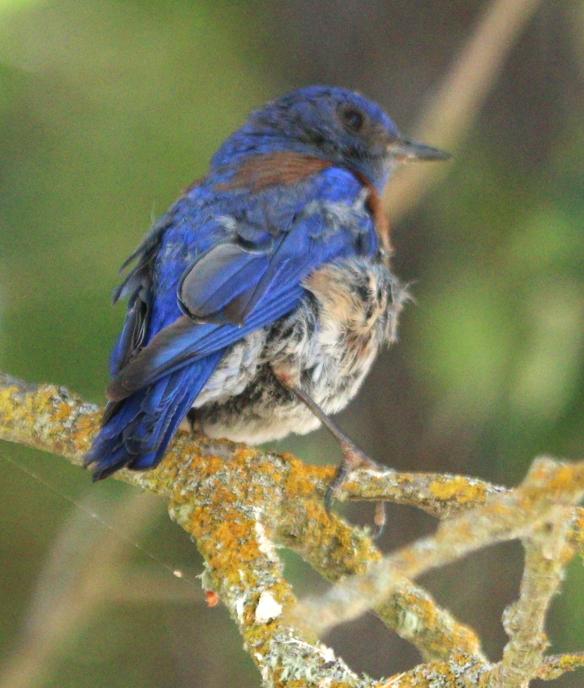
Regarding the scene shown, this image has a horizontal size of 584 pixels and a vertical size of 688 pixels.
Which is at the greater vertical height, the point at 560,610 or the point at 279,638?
the point at 279,638

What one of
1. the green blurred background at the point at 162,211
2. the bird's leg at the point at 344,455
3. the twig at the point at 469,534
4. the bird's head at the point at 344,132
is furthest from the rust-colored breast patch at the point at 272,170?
the twig at the point at 469,534

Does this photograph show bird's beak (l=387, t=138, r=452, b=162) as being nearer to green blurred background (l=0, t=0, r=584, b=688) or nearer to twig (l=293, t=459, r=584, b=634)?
green blurred background (l=0, t=0, r=584, b=688)

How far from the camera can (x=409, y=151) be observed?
150 inches

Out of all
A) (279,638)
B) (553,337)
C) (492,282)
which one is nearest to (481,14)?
(492,282)

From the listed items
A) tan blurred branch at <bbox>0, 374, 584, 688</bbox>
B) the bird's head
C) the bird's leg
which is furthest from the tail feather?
the bird's head

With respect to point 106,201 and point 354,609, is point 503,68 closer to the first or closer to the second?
point 106,201

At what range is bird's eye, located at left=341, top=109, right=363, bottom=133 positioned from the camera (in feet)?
12.5

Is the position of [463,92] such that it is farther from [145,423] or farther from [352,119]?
[145,423]

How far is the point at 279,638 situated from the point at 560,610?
1.94m

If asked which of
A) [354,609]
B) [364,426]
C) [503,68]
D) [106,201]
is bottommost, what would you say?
[364,426]

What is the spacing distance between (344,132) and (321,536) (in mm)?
1974

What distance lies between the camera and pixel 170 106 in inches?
165

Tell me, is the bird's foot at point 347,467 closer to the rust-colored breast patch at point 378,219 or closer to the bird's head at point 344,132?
the rust-colored breast patch at point 378,219

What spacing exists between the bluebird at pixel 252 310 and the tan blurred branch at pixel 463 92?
0.79m
